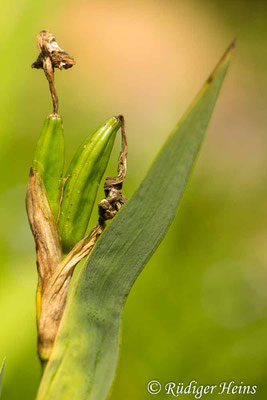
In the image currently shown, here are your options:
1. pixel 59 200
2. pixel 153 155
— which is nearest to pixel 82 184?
pixel 59 200

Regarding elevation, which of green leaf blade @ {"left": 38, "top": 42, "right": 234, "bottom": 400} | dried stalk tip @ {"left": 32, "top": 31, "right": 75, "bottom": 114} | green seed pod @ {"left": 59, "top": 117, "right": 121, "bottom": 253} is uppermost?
dried stalk tip @ {"left": 32, "top": 31, "right": 75, "bottom": 114}

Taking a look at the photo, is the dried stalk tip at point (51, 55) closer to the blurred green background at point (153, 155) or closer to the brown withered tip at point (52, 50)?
the brown withered tip at point (52, 50)

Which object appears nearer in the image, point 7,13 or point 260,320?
point 260,320

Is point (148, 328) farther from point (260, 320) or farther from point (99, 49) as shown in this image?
point (99, 49)

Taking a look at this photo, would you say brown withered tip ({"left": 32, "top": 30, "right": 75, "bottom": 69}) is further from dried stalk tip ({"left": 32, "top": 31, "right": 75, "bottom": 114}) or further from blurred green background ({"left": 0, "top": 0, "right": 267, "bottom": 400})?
blurred green background ({"left": 0, "top": 0, "right": 267, "bottom": 400})

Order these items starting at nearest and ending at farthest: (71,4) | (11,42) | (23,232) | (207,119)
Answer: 1. (207,119)
2. (23,232)
3. (11,42)
4. (71,4)

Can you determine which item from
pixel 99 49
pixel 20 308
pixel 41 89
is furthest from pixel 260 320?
pixel 99 49

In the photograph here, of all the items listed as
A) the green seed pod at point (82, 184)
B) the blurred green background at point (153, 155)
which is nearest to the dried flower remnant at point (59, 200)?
the green seed pod at point (82, 184)

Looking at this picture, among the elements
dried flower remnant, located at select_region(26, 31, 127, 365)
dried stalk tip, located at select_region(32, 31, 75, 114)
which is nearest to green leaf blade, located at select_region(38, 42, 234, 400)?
dried flower remnant, located at select_region(26, 31, 127, 365)

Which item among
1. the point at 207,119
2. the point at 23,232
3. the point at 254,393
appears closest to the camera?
the point at 207,119
